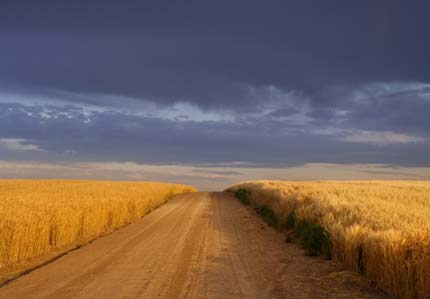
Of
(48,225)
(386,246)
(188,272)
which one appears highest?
(386,246)

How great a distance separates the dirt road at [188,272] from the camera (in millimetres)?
10172

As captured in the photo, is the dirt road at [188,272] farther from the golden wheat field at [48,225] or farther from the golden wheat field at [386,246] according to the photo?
the golden wheat field at [48,225]

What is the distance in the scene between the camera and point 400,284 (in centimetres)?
966

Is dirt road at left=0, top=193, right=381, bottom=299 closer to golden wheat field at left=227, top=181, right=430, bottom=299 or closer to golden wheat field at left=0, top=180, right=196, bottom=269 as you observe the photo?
golden wheat field at left=227, top=181, right=430, bottom=299

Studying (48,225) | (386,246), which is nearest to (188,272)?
(386,246)

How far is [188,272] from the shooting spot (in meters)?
12.1

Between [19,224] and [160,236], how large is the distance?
20.2 feet

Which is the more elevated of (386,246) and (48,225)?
(386,246)

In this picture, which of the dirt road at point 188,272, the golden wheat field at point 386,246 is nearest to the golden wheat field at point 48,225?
the dirt road at point 188,272

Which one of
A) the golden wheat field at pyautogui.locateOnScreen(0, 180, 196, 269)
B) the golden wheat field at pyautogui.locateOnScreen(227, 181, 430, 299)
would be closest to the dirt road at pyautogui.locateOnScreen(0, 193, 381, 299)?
the golden wheat field at pyautogui.locateOnScreen(227, 181, 430, 299)

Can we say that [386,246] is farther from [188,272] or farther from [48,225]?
[48,225]

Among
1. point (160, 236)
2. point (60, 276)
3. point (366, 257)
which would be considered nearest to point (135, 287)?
point (60, 276)

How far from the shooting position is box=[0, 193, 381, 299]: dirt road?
33.4 ft

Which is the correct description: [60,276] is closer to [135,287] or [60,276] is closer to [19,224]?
[135,287]
